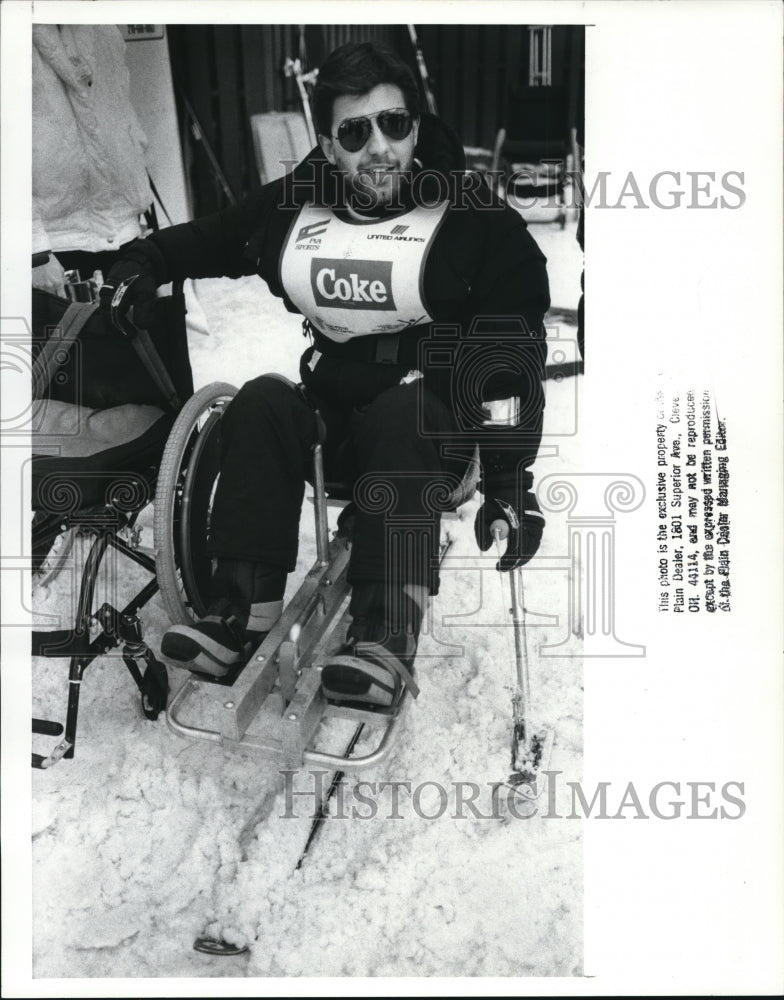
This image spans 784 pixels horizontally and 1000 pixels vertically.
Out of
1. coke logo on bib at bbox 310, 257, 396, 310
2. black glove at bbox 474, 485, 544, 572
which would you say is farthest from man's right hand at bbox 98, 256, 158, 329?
black glove at bbox 474, 485, 544, 572

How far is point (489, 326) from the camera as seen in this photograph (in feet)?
5.73

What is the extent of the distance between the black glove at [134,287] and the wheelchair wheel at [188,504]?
0.64 ft

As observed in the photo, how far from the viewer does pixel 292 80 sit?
2352 mm

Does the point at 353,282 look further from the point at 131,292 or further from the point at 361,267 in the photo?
the point at 131,292

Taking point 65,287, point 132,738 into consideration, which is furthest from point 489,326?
point 132,738

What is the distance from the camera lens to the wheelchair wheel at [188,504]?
1.59 m

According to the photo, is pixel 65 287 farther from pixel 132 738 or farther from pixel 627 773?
pixel 627 773

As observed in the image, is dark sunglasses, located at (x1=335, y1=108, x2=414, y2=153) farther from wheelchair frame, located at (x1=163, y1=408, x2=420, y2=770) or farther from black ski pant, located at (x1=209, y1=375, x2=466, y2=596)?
wheelchair frame, located at (x1=163, y1=408, x2=420, y2=770)

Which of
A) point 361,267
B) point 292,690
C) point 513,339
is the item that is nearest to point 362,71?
point 361,267

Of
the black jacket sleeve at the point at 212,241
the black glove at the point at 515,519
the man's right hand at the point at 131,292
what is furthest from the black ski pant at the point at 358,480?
the black jacket sleeve at the point at 212,241

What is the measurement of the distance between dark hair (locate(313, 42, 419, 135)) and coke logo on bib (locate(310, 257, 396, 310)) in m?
0.31

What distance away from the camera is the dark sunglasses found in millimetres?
1641

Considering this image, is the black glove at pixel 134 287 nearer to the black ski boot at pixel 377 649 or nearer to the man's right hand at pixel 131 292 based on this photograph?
the man's right hand at pixel 131 292

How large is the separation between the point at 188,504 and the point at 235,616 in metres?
0.24
